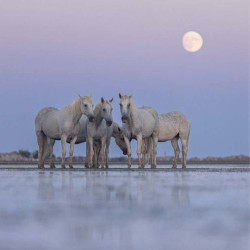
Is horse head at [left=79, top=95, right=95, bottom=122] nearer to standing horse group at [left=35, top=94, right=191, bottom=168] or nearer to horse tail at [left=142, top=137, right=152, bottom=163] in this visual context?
standing horse group at [left=35, top=94, right=191, bottom=168]

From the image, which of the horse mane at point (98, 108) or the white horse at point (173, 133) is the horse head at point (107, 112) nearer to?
the horse mane at point (98, 108)

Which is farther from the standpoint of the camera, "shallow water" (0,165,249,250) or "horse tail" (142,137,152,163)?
"horse tail" (142,137,152,163)

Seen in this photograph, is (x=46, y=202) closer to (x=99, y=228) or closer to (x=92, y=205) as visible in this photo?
(x=92, y=205)

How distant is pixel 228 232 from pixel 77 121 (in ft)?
56.9

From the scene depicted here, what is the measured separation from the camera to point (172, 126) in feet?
82.6

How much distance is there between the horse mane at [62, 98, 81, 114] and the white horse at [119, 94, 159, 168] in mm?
1529

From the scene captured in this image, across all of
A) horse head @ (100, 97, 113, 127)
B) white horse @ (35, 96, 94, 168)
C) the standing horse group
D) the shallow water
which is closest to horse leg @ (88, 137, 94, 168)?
the standing horse group

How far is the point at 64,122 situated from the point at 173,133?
4.56 metres

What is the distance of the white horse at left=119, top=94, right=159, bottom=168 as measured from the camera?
2169 cm

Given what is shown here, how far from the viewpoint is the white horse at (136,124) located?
71.2 feet

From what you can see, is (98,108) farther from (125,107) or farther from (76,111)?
(125,107)

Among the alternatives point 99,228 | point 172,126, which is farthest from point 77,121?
point 99,228

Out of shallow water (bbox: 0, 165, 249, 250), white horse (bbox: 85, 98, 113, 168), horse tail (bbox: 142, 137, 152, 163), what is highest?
white horse (bbox: 85, 98, 113, 168)

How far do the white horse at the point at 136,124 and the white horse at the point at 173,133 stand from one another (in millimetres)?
892
